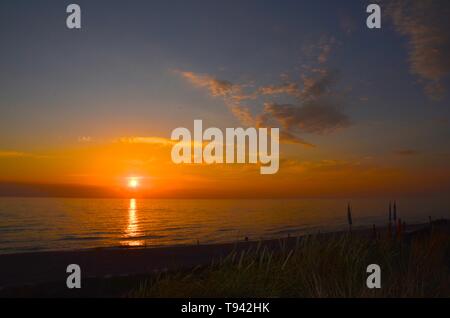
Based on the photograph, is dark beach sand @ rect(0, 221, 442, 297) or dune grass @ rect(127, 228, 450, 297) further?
dark beach sand @ rect(0, 221, 442, 297)

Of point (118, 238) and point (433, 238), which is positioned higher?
point (433, 238)

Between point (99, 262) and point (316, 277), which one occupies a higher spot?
point (316, 277)

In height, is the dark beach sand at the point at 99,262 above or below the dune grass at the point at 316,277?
below

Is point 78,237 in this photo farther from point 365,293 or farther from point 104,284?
point 365,293

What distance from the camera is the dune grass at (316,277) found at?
8.23m

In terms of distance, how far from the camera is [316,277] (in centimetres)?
895

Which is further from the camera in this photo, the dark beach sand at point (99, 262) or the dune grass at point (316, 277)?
the dark beach sand at point (99, 262)

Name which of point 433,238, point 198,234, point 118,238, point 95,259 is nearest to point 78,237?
point 118,238

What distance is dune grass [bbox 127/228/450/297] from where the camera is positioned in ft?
27.0

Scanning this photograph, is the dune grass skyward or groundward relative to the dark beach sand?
skyward

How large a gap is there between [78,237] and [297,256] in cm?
4962

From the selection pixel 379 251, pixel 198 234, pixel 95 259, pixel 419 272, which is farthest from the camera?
pixel 198 234

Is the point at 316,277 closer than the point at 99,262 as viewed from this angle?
Yes

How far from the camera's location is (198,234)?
58969 millimetres
